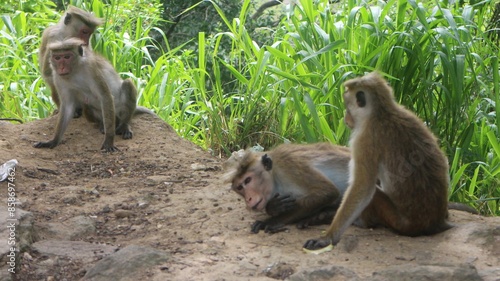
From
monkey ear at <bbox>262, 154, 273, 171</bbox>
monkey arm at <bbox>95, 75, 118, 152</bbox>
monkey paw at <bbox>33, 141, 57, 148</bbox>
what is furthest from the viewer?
monkey arm at <bbox>95, 75, 118, 152</bbox>

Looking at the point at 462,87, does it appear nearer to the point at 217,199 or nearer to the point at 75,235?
the point at 217,199

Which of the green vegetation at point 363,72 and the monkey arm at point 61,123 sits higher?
the green vegetation at point 363,72

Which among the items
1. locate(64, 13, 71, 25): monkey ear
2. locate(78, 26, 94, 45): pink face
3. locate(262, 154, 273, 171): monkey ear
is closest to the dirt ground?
locate(262, 154, 273, 171): monkey ear

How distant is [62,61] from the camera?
21.4 ft

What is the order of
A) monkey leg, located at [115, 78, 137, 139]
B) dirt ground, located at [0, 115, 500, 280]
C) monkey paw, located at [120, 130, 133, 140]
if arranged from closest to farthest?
dirt ground, located at [0, 115, 500, 280], monkey paw, located at [120, 130, 133, 140], monkey leg, located at [115, 78, 137, 139]

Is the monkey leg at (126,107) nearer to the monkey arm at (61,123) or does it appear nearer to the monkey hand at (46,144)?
the monkey arm at (61,123)

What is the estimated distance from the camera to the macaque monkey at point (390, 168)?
398 cm

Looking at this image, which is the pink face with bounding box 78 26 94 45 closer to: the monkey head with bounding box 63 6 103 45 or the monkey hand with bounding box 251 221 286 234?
the monkey head with bounding box 63 6 103 45

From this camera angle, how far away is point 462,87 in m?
5.65

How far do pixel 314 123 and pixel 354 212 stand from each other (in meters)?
2.20

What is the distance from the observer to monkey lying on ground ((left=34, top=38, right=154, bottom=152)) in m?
6.53

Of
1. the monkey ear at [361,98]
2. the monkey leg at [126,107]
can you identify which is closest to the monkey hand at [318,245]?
the monkey ear at [361,98]

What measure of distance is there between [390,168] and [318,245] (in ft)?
1.91

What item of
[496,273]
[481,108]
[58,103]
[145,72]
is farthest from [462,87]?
[145,72]
